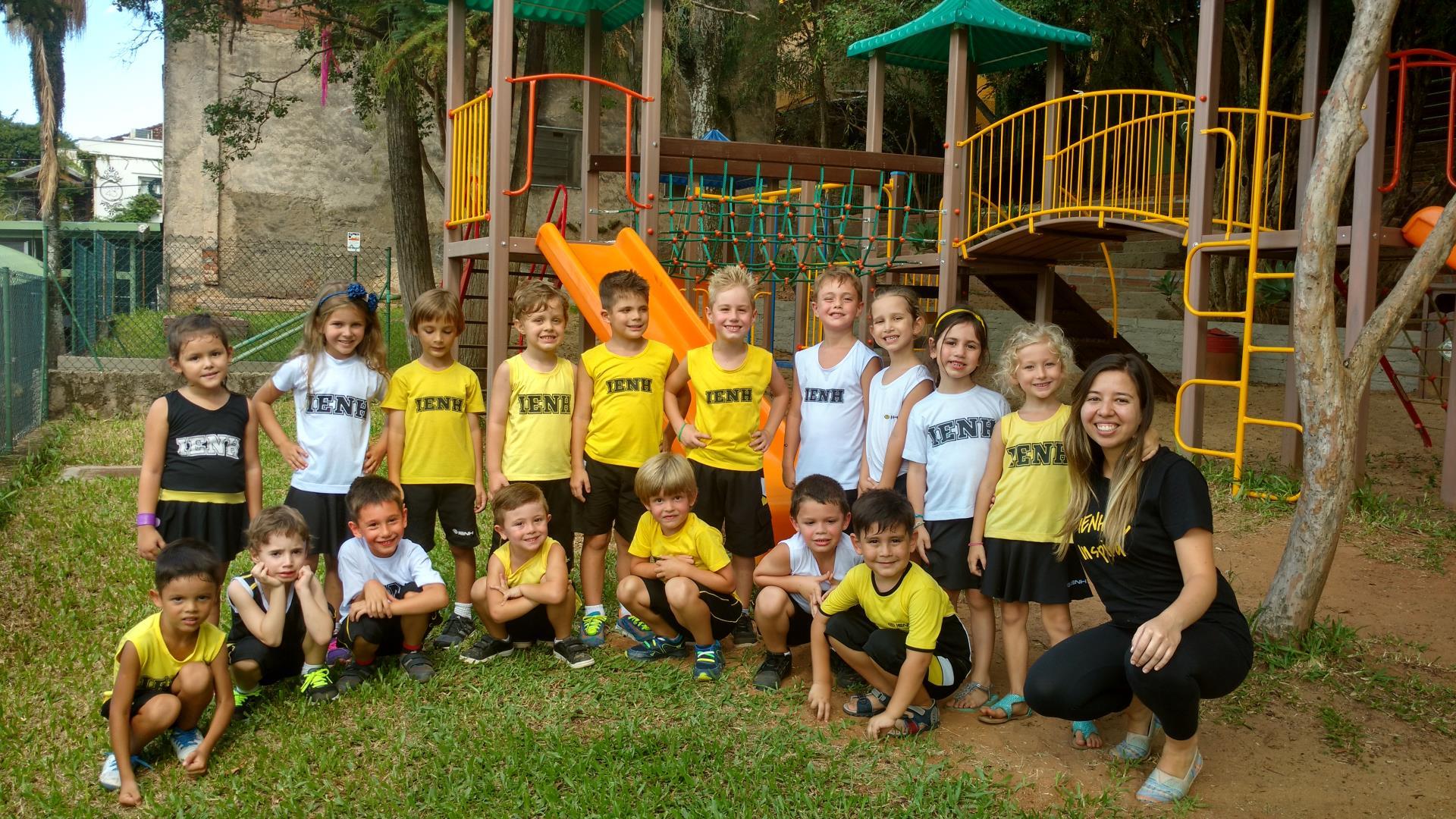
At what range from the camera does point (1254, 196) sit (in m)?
6.64

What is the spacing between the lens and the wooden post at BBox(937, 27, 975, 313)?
9789 millimetres

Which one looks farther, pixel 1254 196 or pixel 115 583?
pixel 1254 196

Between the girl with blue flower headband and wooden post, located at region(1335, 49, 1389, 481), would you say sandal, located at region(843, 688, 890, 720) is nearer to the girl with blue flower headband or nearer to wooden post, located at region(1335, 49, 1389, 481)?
the girl with blue flower headband

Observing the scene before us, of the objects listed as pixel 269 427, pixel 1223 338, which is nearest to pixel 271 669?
pixel 269 427

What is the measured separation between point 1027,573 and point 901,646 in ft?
1.56

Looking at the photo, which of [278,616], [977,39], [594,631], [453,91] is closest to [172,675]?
[278,616]

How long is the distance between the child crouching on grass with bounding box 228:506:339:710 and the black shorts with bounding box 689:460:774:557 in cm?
149

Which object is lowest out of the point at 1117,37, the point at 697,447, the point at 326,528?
the point at 326,528

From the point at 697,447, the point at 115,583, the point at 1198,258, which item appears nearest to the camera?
the point at 697,447

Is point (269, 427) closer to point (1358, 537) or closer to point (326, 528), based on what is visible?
point (326, 528)

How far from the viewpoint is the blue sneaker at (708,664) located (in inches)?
168

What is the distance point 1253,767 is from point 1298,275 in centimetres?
191

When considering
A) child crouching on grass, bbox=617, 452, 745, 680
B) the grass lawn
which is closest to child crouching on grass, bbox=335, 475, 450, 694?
the grass lawn

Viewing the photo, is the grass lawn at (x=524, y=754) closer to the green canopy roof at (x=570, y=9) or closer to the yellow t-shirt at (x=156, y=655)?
the yellow t-shirt at (x=156, y=655)
